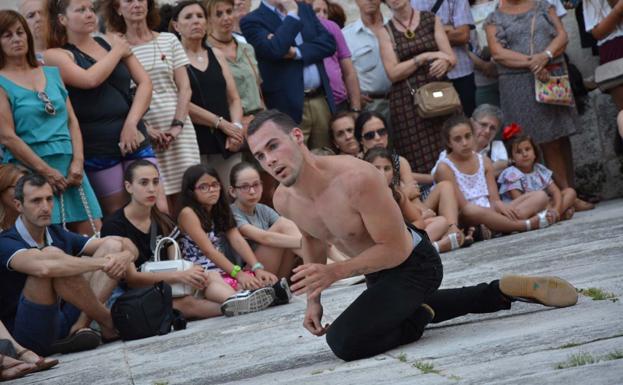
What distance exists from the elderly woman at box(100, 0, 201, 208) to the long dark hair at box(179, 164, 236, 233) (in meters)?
0.38

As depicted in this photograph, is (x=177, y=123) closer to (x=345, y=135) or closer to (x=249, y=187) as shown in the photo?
(x=249, y=187)

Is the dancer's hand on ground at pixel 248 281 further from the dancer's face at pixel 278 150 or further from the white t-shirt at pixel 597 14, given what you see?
the white t-shirt at pixel 597 14

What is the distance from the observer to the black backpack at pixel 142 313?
706 cm

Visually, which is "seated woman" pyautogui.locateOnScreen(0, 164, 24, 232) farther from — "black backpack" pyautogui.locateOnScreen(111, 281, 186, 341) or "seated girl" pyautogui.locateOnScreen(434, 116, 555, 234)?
"seated girl" pyautogui.locateOnScreen(434, 116, 555, 234)

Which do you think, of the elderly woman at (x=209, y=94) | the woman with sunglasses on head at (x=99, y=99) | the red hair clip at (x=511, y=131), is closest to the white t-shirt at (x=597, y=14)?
the red hair clip at (x=511, y=131)

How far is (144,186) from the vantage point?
7633 mm

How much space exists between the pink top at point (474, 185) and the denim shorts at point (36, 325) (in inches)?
159

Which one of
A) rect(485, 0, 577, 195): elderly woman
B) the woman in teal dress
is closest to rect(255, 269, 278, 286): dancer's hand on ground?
the woman in teal dress

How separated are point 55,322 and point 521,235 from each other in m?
4.18

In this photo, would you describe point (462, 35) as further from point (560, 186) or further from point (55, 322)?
point (55, 322)

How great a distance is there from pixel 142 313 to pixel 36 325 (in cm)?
70

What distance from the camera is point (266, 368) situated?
17.1 ft

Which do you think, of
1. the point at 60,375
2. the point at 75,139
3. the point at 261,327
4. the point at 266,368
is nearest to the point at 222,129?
the point at 75,139

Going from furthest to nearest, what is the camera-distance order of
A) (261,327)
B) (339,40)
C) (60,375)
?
(339,40)
(261,327)
(60,375)
